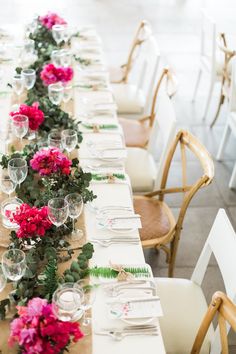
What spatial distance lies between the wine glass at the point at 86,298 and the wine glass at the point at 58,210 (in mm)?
264

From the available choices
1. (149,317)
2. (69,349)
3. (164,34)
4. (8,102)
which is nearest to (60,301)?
(69,349)

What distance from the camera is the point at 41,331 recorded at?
144 cm

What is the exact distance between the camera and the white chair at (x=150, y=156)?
2.81 m

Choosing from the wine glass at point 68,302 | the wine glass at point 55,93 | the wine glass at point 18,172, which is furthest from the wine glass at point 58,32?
the wine glass at point 68,302

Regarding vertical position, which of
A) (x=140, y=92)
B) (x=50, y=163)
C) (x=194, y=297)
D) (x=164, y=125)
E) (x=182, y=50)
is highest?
(x=50, y=163)

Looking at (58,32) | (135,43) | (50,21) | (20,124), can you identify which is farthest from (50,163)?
(135,43)

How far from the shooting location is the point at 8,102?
299cm

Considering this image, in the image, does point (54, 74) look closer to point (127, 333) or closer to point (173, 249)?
point (173, 249)

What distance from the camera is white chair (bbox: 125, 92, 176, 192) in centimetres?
281

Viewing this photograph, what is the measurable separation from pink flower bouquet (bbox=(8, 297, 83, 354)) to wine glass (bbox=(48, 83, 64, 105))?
1616mm

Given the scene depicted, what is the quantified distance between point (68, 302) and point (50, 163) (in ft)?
2.46

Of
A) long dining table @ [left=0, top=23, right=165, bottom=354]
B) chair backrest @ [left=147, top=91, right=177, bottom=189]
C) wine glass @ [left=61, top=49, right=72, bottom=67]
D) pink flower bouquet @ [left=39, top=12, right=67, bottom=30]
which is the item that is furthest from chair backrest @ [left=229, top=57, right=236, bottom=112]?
pink flower bouquet @ [left=39, top=12, right=67, bottom=30]

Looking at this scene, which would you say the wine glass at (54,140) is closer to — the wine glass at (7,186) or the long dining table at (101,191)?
the long dining table at (101,191)

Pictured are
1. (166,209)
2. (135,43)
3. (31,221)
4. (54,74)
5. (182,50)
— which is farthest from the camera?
(182,50)
